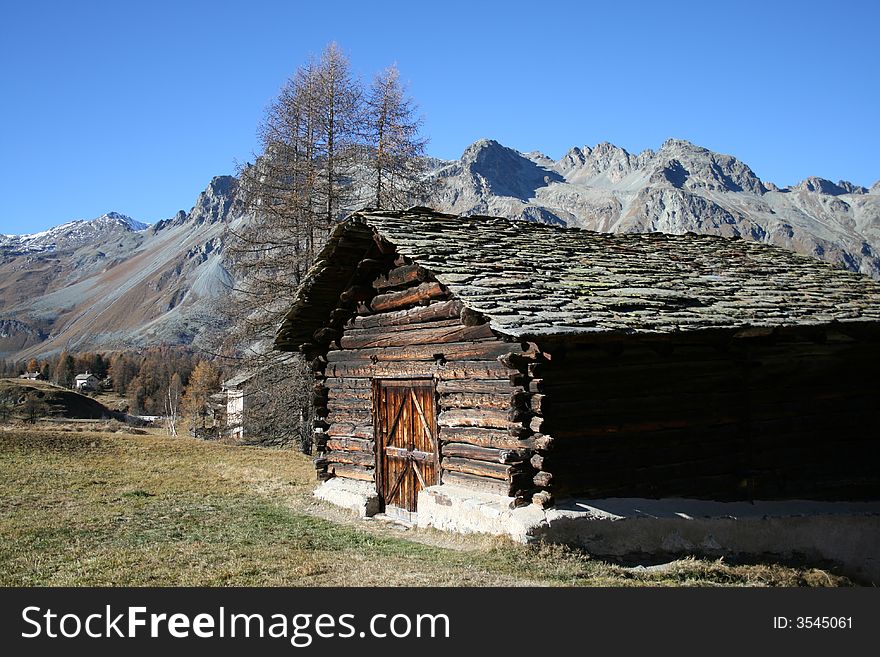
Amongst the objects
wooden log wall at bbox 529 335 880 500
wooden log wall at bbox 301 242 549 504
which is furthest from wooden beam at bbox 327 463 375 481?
wooden log wall at bbox 529 335 880 500

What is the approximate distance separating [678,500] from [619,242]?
5803mm

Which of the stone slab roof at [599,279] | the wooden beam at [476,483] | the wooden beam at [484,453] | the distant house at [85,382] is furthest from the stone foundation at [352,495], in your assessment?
the distant house at [85,382]

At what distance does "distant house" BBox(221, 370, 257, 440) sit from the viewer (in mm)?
26766

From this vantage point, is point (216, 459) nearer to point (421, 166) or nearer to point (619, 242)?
point (421, 166)

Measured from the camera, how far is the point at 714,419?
10.9m

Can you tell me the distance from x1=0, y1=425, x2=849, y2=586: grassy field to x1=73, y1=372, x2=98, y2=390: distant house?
343ft

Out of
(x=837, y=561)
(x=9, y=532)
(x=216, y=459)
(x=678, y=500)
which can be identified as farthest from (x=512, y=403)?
(x=216, y=459)

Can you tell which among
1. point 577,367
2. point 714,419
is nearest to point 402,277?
point 577,367

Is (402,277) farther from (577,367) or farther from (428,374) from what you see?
(577,367)

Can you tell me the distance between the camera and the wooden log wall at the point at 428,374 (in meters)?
9.50

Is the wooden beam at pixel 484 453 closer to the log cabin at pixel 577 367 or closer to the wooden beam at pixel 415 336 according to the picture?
the log cabin at pixel 577 367

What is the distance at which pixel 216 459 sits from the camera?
22.4m

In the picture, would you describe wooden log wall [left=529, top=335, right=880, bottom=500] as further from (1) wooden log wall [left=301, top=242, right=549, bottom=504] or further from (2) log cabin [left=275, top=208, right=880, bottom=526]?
(1) wooden log wall [left=301, top=242, right=549, bottom=504]

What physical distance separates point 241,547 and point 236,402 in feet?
136
